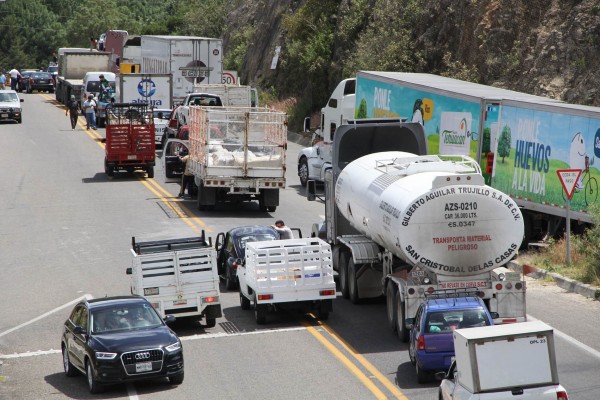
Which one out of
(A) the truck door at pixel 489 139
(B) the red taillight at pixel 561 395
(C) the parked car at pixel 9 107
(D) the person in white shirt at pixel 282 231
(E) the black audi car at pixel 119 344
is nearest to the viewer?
(B) the red taillight at pixel 561 395

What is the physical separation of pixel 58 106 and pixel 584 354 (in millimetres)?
59638

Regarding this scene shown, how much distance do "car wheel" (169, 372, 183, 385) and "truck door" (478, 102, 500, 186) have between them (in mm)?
12413

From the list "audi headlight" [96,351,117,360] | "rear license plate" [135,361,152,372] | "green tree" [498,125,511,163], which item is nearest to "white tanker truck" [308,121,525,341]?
"rear license plate" [135,361,152,372]

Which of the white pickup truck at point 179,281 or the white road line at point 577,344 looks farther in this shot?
the white pickup truck at point 179,281

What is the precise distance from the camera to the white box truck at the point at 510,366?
41.1ft

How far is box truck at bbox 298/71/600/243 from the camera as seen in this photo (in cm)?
2459

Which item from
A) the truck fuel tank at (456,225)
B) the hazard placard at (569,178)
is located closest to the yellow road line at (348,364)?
the truck fuel tank at (456,225)

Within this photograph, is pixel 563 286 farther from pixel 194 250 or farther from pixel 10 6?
pixel 10 6

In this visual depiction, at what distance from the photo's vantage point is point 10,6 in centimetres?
13338

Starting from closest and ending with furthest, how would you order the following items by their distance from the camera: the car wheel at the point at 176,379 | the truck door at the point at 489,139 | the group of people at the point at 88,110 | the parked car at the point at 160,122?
the car wheel at the point at 176,379, the truck door at the point at 489,139, the parked car at the point at 160,122, the group of people at the point at 88,110

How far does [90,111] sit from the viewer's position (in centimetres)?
5769

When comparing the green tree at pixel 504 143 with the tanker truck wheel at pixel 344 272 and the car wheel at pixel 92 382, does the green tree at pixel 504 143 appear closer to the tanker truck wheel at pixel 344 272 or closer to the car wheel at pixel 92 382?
the tanker truck wheel at pixel 344 272

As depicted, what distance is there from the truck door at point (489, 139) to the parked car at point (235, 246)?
6.28 metres

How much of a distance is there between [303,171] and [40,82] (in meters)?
51.3
